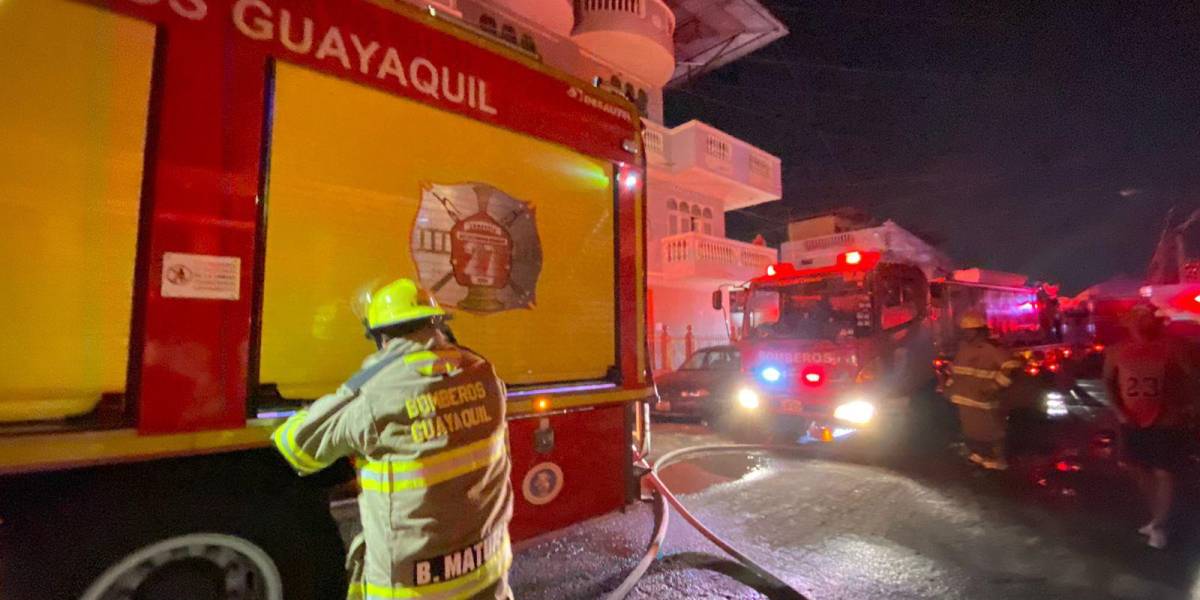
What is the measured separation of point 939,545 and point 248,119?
16.2 feet

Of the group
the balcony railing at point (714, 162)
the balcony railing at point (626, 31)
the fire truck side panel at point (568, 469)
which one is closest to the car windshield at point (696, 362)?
the balcony railing at point (714, 162)

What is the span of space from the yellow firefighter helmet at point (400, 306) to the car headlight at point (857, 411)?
5.73 metres

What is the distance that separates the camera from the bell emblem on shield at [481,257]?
2.68m

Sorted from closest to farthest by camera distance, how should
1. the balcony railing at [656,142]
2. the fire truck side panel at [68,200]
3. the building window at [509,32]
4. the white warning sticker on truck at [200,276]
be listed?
the fire truck side panel at [68,200] → the white warning sticker on truck at [200,276] → the building window at [509,32] → the balcony railing at [656,142]

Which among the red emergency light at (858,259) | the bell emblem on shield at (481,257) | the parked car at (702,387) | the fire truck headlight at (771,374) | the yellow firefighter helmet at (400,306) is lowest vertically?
the parked car at (702,387)

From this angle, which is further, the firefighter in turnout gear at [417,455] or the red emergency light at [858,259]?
the red emergency light at [858,259]

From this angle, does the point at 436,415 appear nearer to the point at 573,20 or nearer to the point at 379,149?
the point at 379,149

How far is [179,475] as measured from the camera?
199 cm

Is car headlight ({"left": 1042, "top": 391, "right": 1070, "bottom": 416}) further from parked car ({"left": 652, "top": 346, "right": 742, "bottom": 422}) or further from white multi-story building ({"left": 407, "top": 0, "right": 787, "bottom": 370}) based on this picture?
white multi-story building ({"left": 407, "top": 0, "right": 787, "bottom": 370})

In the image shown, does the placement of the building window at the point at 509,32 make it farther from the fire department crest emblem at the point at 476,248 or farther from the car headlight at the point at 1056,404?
the car headlight at the point at 1056,404

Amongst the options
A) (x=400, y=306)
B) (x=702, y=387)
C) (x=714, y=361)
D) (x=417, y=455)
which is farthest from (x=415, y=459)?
(x=714, y=361)

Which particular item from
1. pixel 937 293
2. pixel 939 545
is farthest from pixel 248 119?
pixel 937 293

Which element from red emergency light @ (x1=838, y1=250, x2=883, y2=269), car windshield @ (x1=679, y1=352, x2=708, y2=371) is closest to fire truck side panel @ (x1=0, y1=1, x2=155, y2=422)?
red emergency light @ (x1=838, y1=250, x2=883, y2=269)

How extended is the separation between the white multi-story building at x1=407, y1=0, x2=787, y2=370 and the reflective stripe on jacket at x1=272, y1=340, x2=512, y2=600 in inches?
492
